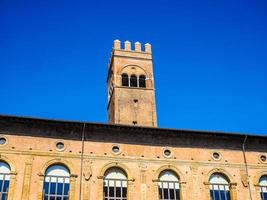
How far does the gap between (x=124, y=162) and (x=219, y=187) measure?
7.04 metres

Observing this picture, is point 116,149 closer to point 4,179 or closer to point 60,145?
point 60,145

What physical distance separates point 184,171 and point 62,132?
886 centimetres

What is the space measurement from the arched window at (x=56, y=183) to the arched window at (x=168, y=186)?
20.7 feet

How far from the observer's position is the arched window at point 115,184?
2523 cm

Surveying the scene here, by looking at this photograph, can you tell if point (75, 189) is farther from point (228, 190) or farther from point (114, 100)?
point (114, 100)

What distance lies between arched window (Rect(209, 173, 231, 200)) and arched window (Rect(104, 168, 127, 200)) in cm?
622

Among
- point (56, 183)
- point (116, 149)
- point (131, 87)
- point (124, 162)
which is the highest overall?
point (131, 87)

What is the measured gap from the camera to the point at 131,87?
42344 millimetres

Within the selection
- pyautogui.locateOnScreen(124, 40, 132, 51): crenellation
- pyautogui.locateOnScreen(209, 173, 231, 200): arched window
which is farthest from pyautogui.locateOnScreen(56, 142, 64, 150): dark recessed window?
pyautogui.locateOnScreen(124, 40, 132, 51): crenellation

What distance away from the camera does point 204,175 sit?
27.1 meters

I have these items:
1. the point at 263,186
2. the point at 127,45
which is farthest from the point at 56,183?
the point at 127,45

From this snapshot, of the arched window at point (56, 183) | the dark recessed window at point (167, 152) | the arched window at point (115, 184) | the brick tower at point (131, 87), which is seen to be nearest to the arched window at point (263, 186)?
the dark recessed window at point (167, 152)

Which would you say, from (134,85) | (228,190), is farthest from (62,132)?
(134,85)

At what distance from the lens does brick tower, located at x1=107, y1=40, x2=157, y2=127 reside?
4034 cm
